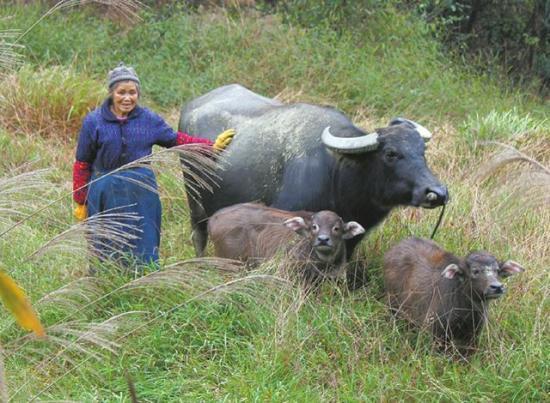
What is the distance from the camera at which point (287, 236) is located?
673cm

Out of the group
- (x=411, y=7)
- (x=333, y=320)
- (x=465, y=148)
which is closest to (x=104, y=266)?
(x=333, y=320)

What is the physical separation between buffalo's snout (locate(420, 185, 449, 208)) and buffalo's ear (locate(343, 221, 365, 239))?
0.44 metres

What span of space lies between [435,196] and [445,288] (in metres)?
0.62

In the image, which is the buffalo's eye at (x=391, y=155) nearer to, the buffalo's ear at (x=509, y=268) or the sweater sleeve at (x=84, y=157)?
the buffalo's ear at (x=509, y=268)

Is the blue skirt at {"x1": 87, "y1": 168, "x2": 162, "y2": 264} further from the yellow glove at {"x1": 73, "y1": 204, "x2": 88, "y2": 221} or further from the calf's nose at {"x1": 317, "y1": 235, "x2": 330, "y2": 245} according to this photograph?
the calf's nose at {"x1": 317, "y1": 235, "x2": 330, "y2": 245}

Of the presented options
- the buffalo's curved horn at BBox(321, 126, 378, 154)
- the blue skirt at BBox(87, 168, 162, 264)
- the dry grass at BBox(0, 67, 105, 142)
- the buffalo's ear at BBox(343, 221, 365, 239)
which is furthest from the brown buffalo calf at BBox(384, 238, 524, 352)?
the dry grass at BBox(0, 67, 105, 142)

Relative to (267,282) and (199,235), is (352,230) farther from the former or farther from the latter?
(199,235)

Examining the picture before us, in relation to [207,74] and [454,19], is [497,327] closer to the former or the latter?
[207,74]

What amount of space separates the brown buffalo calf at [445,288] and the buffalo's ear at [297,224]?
24.7 inches

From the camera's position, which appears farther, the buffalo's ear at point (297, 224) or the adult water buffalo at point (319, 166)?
the adult water buffalo at point (319, 166)

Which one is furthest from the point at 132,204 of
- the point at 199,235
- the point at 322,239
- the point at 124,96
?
the point at 322,239

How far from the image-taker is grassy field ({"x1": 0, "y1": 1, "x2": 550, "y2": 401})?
17.5 feet

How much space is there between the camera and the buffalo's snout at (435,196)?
21.0 feet

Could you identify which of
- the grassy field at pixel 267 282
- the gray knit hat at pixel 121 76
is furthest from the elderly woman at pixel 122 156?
the grassy field at pixel 267 282
